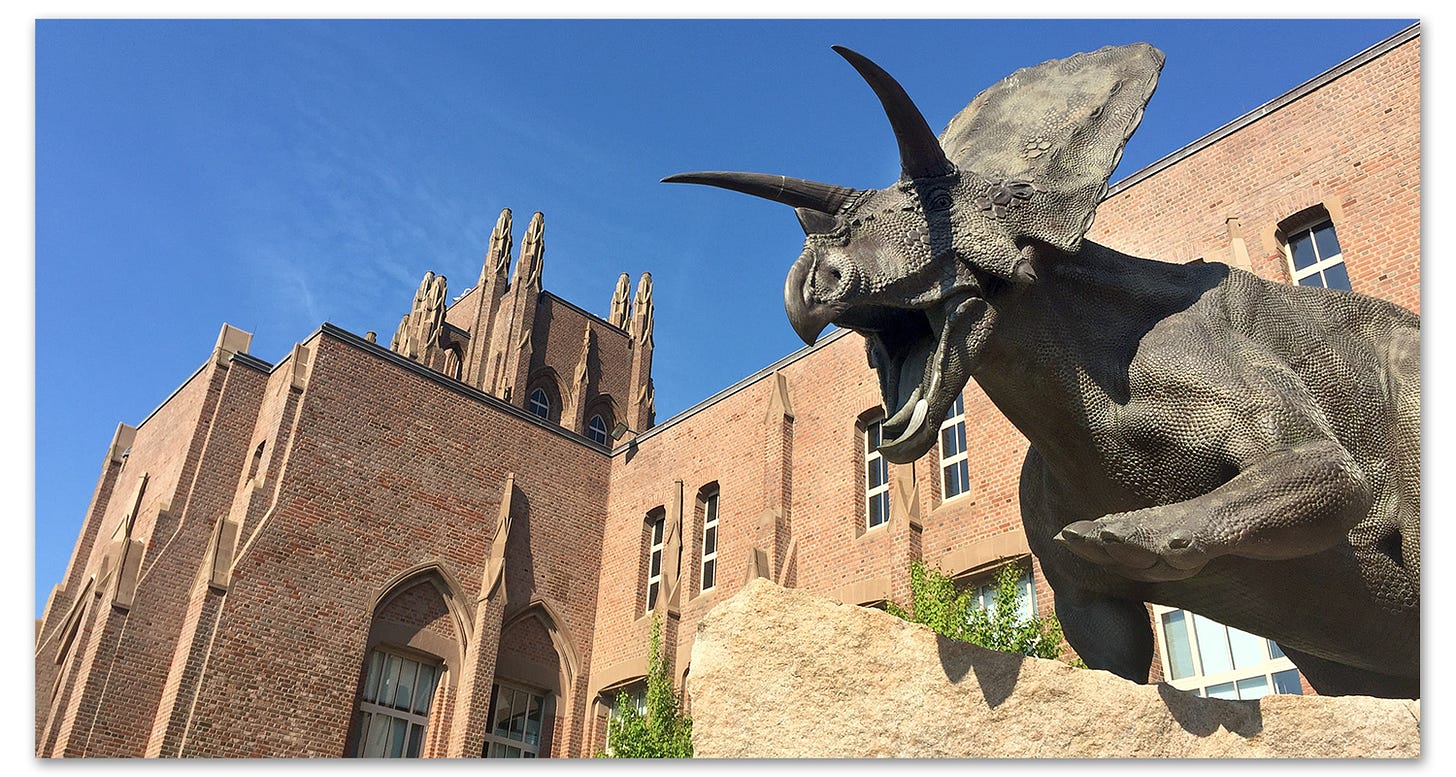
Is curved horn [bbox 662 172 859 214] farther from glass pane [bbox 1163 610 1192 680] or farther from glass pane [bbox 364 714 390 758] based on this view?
glass pane [bbox 364 714 390 758]

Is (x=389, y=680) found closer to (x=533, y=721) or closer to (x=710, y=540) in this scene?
(x=533, y=721)

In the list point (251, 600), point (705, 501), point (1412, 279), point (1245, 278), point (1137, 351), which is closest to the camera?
point (1137, 351)

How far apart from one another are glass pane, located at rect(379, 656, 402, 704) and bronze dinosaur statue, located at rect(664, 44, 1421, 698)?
17622 mm

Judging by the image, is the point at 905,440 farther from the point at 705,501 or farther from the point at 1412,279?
the point at 705,501

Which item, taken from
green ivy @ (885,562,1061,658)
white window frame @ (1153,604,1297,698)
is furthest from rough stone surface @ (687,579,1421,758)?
white window frame @ (1153,604,1297,698)

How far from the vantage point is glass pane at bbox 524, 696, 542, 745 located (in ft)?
66.7

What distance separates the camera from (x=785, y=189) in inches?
95.8

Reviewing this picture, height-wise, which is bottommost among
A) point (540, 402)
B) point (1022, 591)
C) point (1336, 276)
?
point (1022, 591)

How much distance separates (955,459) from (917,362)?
14.9m

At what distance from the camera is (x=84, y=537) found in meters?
22.7

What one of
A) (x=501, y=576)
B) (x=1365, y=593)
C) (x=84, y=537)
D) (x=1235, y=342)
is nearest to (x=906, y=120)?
(x=1235, y=342)

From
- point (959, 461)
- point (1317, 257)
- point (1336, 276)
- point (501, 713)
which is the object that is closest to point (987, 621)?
point (959, 461)

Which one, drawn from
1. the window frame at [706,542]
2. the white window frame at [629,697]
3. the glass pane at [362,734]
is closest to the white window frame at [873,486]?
the window frame at [706,542]

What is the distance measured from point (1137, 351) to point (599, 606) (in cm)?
2042
